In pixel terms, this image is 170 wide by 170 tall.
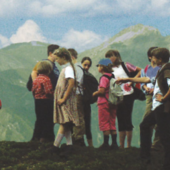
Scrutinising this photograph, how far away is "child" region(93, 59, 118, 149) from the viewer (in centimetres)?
706

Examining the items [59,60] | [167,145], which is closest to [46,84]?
[59,60]

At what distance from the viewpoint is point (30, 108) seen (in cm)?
19488

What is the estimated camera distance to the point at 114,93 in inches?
279

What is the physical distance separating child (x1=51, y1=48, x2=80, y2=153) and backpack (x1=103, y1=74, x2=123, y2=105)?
1142mm

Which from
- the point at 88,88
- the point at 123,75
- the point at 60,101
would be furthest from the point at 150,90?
the point at 60,101

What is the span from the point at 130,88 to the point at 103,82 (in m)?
0.77

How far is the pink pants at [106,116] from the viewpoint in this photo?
720cm

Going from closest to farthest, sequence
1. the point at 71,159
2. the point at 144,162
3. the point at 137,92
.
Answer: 1. the point at 144,162
2. the point at 71,159
3. the point at 137,92

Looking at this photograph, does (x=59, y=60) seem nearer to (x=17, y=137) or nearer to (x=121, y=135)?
(x=121, y=135)

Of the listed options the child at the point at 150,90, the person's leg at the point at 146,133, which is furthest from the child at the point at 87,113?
the person's leg at the point at 146,133

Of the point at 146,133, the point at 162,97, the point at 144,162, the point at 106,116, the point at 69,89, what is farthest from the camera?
the point at 106,116

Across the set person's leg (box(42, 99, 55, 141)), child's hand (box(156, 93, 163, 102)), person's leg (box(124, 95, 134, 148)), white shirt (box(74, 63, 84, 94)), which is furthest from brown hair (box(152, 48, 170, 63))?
person's leg (box(42, 99, 55, 141))

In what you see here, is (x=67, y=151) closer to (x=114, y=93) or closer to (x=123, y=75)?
(x=114, y=93)

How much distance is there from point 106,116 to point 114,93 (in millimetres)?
525
